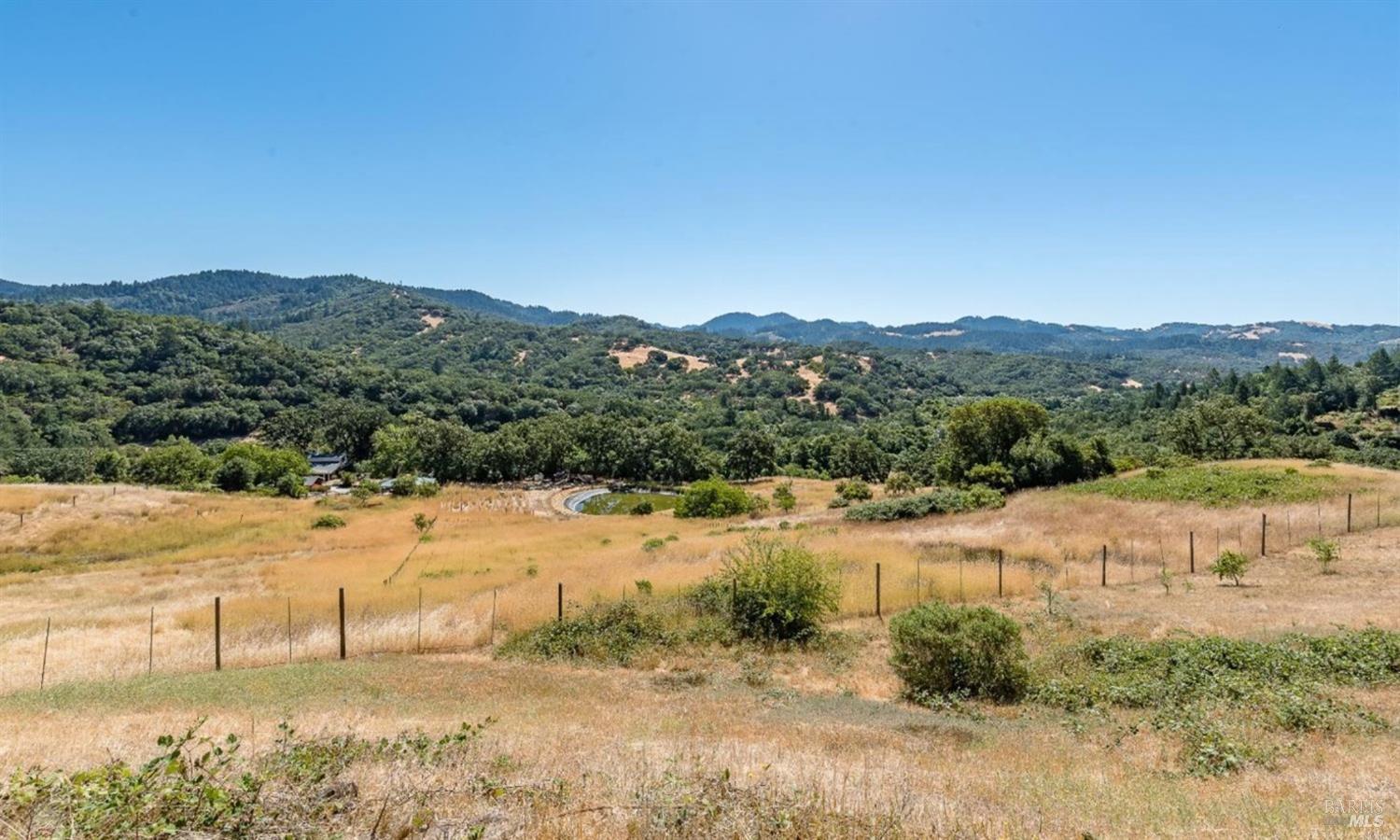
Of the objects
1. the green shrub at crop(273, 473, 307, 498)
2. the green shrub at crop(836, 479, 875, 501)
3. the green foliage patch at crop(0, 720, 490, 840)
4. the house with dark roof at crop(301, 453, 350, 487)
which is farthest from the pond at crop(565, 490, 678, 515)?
the green foliage patch at crop(0, 720, 490, 840)

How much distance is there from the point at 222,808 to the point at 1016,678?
13947 mm

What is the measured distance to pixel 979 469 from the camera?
5806 centimetres

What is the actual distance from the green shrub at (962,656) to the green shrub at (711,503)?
47.0 m

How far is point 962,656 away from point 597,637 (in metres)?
9.69

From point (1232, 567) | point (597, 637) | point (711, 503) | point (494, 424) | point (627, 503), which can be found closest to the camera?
point (597, 637)

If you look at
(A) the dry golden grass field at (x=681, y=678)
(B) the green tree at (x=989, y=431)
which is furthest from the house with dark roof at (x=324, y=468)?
(B) the green tree at (x=989, y=431)

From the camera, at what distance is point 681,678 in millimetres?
15719

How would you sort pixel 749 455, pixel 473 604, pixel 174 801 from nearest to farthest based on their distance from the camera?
pixel 174 801 < pixel 473 604 < pixel 749 455

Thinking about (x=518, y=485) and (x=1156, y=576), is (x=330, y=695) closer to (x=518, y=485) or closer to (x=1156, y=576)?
(x=1156, y=576)

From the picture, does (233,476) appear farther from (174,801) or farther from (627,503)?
(174,801)

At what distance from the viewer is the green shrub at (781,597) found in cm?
1891

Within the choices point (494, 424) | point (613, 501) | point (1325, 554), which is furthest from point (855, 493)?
point (494, 424)

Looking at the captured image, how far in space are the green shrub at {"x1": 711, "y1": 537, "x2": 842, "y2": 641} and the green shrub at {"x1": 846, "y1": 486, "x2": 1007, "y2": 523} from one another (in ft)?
77.0

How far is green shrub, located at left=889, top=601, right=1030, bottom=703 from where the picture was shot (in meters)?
13.8
